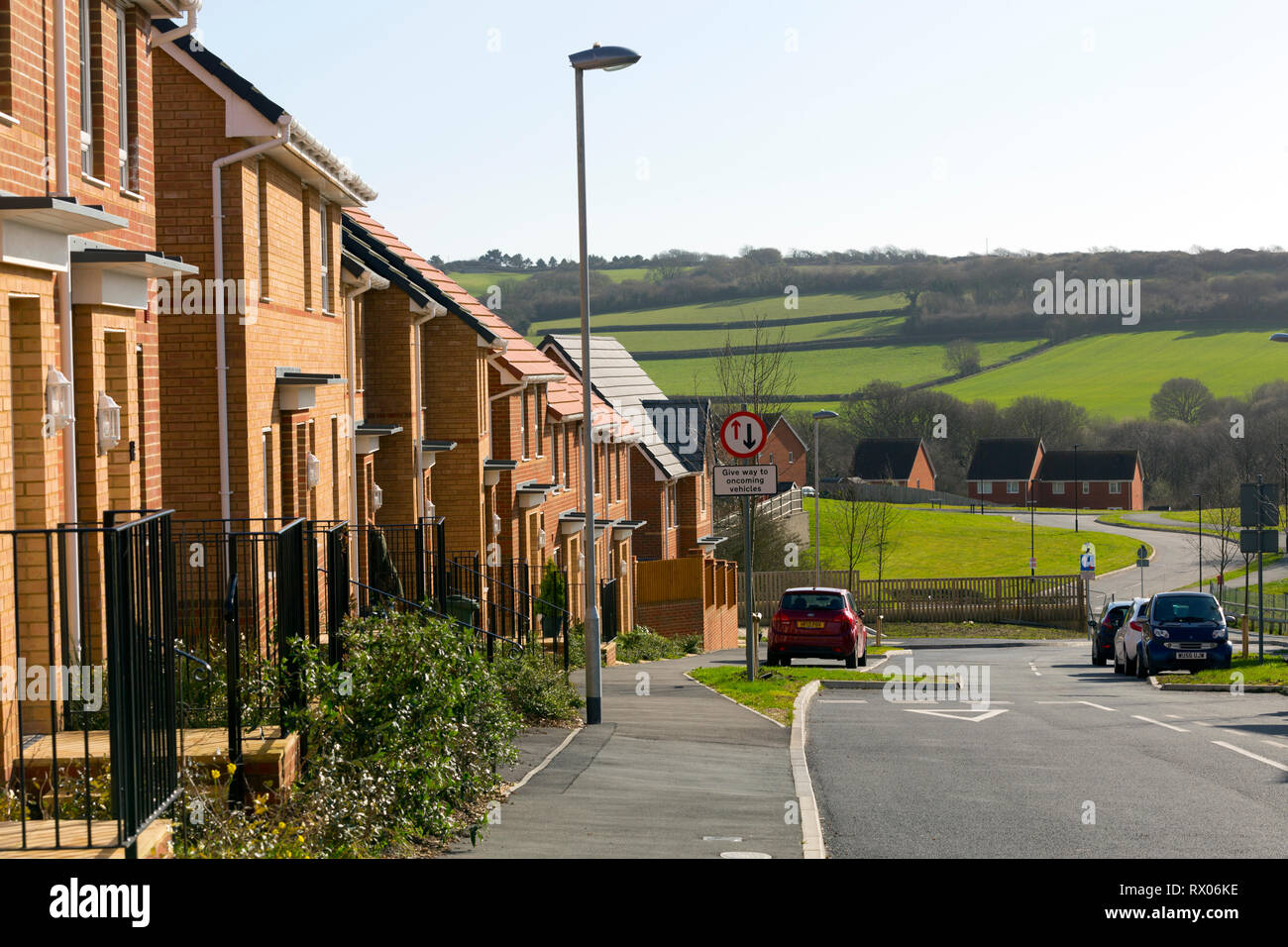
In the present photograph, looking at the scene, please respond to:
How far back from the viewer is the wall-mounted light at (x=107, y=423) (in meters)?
9.93

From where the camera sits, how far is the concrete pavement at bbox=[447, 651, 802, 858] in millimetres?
9062

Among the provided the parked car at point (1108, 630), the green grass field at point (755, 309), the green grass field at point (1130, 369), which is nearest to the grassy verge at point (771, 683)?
the parked car at point (1108, 630)

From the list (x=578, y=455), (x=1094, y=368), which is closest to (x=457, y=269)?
(x=1094, y=368)

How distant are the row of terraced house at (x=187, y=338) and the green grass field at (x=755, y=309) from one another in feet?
351

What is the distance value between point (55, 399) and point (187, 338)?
215 inches

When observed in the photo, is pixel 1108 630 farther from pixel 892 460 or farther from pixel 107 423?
pixel 892 460

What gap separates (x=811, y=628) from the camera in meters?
24.4

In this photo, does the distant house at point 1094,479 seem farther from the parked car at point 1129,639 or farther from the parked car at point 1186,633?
the parked car at point 1186,633

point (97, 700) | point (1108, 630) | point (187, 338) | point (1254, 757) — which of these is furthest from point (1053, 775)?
point (1108, 630)

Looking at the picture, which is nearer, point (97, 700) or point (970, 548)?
point (97, 700)

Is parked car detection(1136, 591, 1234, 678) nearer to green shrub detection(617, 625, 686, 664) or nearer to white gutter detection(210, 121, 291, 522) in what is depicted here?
green shrub detection(617, 625, 686, 664)

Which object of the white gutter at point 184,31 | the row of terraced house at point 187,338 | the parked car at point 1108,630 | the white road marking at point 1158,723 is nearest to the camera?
the row of terraced house at point 187,338

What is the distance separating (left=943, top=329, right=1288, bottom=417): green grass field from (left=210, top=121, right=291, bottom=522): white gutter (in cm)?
12167
